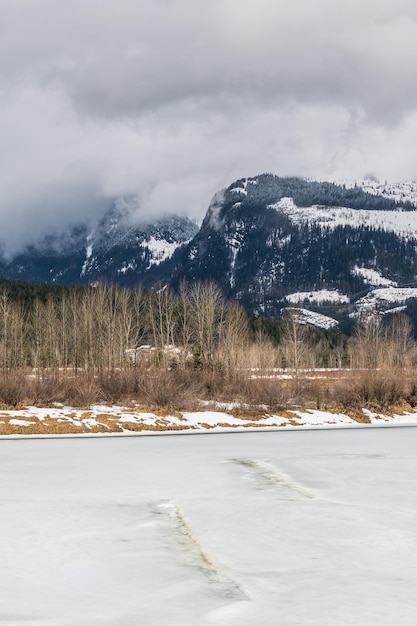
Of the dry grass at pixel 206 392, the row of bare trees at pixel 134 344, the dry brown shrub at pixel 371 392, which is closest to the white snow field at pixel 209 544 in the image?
the dry grass at pixel 206 392

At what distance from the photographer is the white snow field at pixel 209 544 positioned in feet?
25.4

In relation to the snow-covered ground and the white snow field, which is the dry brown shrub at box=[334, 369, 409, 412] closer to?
the snow-covered ground

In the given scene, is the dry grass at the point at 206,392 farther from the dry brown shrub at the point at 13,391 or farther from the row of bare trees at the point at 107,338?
the row of bare trees at the point at 107,338

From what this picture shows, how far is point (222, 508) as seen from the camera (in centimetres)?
1402

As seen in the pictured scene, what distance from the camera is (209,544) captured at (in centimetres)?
1082

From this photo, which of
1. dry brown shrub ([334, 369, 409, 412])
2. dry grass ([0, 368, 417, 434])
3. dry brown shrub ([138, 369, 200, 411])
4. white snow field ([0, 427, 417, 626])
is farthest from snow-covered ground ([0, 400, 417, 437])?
white snow field ([0, 427, 417, 626])

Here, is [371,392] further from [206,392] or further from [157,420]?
[157,420]

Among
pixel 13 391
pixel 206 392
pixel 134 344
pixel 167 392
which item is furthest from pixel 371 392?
pixel 134 344

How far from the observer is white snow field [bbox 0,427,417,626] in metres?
7.75

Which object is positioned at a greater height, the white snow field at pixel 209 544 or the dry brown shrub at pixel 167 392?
the dry brown shrub at pixel 167 392

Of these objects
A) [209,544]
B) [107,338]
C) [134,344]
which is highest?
[107,338]

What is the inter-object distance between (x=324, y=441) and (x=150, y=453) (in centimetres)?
923

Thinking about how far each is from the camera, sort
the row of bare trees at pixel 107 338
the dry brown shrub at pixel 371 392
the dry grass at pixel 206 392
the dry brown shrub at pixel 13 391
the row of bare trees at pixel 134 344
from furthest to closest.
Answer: the row of bare trees at pixel 107 338 < the row of bare trees at pixel 134 344 < the dry brown shrub at pixel 371 392 < the dry grass at pixel 206 392 < the dry brown shrub at pixel 13 391

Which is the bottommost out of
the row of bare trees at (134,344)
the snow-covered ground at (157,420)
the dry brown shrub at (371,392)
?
the snow-covered ground at (157,420)
